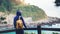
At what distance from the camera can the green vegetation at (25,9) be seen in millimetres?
4668

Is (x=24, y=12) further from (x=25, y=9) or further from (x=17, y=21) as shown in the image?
(x=17, y=21)

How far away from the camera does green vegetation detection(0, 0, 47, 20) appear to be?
4668mm

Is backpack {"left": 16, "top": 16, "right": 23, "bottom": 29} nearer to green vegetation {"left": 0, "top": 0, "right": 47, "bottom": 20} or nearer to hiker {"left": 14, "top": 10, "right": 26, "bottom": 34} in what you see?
hiker {"left": 14, "top": 10, "right": 26, "bottom": 34}

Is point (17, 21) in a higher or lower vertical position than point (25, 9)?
lower

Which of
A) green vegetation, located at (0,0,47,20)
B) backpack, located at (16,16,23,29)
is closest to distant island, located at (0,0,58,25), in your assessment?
green vegetation, located at (0,0,47,20)

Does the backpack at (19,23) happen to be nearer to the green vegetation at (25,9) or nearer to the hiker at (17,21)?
the hiker at (17,21)

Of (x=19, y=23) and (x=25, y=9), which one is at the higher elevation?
(x=25, y=9)

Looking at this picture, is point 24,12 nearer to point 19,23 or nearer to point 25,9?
point 25,9

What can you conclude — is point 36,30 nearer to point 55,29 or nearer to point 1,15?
point 55,29

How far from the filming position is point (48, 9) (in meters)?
4.64

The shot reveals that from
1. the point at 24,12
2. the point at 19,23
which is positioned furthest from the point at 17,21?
the point at 24,12

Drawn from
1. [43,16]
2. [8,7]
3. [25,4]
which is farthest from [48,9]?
[8,7]

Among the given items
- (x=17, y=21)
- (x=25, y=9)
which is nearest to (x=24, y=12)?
(x=25, y=9)

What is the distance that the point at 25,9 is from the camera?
15.4 feet
